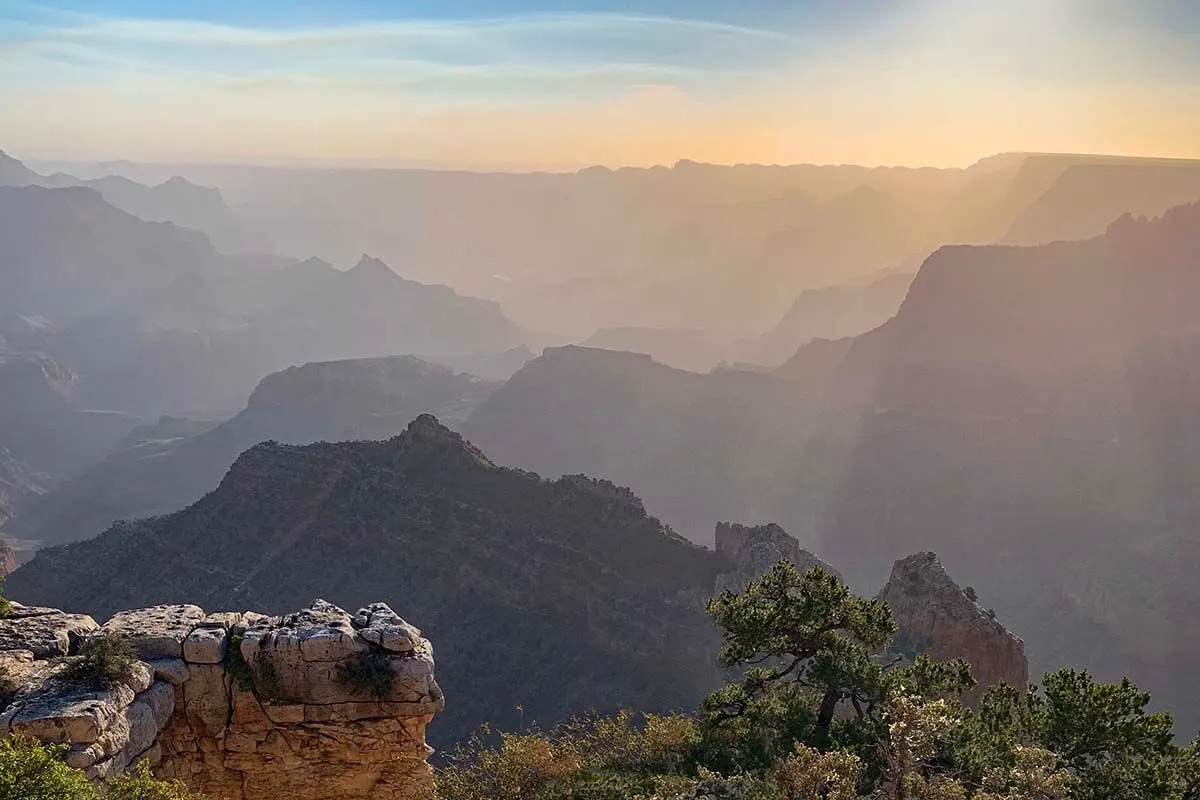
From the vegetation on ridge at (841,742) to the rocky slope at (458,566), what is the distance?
35307mm

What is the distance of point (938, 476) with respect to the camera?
4535 inches

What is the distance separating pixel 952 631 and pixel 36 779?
4391cm

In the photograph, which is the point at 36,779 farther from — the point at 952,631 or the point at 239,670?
the point at 952,631

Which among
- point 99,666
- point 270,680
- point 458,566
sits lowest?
point 458,566

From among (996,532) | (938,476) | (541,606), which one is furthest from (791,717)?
(938,476)

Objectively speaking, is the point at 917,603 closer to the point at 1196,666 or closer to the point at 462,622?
the point at 462,622

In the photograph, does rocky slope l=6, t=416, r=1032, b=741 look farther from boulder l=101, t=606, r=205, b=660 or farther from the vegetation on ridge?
boulder l=101, t=606, r=205, b=660

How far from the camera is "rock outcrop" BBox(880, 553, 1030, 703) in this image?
45969 millimetres

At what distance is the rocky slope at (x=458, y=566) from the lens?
6016 cm

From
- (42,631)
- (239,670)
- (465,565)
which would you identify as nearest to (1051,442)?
(465,565)

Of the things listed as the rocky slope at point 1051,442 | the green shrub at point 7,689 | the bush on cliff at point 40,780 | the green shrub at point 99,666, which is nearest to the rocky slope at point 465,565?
the rocky slope at point 1051,442

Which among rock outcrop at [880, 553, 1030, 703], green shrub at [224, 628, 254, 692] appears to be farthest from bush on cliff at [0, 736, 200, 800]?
rock outcrop at [880, 553, 1030, 703]

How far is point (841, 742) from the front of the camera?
2128 centimetres

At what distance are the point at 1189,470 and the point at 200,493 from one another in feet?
→ 470
